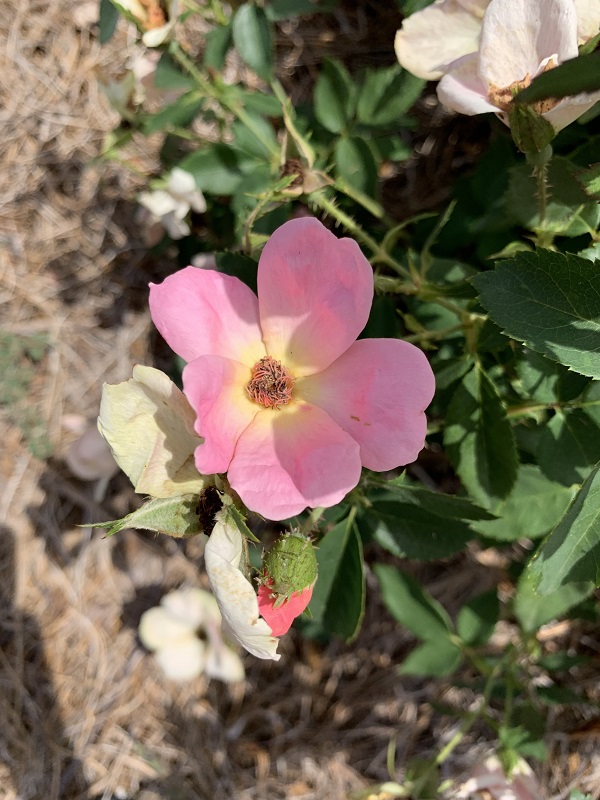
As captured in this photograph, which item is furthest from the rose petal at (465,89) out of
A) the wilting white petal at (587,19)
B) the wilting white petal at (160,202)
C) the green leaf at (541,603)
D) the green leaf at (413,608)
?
the green leaf at (413,608)

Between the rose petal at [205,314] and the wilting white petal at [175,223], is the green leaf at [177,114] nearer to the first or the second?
the wilting white petal at [175,223]

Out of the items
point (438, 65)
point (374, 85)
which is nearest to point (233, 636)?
point (438, 65)

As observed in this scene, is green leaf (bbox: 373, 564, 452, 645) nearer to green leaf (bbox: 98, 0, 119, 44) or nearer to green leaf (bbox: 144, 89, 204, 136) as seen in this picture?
green leaf (bbox: 144, 89, 204, 136)

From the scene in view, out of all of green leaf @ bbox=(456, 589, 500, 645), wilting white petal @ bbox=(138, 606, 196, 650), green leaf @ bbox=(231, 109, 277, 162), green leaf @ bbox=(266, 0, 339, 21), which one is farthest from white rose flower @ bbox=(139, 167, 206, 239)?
green leaf @ bbox=(456, 589, 500, 645)

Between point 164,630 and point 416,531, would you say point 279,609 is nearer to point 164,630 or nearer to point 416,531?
point 416,531

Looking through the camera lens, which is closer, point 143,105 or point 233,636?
point 233,636

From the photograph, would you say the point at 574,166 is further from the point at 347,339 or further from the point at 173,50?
the point at 173,50
